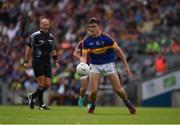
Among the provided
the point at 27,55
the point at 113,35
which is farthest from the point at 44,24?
the point at 113,35

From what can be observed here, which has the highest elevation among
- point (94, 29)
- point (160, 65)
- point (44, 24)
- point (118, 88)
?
point (44, 24)

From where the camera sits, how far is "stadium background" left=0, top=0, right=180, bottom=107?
1286 inches

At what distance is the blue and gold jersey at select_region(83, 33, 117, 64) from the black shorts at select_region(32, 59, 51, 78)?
2.96m

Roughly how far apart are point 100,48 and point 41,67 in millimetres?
3327

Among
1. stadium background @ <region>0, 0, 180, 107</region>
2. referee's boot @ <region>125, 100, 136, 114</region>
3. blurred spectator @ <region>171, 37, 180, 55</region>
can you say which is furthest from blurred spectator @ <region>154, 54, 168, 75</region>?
referee's boot @ <region>125, 100, 136, 114</region>

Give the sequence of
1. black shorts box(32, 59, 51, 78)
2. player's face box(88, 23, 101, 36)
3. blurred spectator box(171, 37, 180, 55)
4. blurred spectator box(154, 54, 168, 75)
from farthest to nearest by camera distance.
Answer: blurred spectator box(171, 37, 180, 55) → blurred spectator box(154, 54, 168, 75) → black shorts box(32, 59, 51, 78) → player's face box(88, 23, 101, 36)

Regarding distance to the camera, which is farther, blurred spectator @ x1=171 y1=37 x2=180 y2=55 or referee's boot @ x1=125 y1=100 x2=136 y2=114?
blurred spectator @ x1=171 y1=37 x2=180 y2=55

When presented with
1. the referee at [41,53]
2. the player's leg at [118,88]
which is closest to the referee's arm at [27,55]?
the referee at [41,53]

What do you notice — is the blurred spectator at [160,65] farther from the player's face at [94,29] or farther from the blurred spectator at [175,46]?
the player's face at [94,29]

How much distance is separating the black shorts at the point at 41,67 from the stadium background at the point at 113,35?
11.0 meters

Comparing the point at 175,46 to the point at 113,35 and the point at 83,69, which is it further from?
the point at 83,69

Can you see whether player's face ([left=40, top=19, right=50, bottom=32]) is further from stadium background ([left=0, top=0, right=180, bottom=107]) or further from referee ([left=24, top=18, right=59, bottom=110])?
stadium background ([left=0, top=0, right=180, bottom=107])

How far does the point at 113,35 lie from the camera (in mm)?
35781

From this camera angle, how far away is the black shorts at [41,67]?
2158cm
